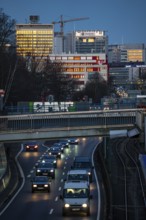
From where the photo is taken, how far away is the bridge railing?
130ft

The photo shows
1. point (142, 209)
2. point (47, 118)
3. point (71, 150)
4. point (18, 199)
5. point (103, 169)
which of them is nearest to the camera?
point (142, 209)

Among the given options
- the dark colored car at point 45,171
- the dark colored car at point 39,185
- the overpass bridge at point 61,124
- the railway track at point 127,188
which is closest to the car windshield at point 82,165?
the railway track at point 127,188

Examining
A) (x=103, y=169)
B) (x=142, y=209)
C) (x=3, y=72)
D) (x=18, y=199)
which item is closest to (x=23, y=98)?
(x=3, y=72)

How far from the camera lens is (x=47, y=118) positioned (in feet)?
139

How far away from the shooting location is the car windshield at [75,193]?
3093cm

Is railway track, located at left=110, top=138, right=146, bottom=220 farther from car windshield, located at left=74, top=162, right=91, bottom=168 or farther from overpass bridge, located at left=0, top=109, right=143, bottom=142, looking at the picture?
overpass bridge, located at left=0, top=109, right=143, bottom=142

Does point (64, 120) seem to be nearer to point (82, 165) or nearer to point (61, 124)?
point (61, 124)

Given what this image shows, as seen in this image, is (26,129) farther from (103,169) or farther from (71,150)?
(71,150)

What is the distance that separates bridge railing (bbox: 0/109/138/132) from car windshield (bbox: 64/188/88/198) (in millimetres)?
8021

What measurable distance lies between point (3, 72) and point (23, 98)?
1053 cm

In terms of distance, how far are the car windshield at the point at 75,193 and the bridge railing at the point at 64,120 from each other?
8021mm

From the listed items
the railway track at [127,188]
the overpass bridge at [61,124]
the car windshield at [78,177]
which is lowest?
the railway track at [127,188]

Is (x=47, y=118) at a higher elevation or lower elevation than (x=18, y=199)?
higher

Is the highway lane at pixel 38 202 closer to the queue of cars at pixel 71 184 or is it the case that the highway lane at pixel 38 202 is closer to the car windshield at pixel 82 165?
the queue of cars at pixel 71 184
